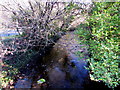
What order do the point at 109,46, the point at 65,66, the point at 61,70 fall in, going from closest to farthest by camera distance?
the point at 109,46
the point at 61,70
the point at 65,66

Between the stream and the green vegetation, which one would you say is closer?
the green vegetation

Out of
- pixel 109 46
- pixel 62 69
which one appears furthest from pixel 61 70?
pixel 109 46

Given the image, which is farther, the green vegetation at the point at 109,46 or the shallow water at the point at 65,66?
the shallow water at the point at 65,66

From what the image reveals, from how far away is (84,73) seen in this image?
386 centimetres

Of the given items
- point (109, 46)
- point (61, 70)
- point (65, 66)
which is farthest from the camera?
point (65, 66)

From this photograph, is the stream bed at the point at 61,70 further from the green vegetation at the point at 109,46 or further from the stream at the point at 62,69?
the green vegetation at the point at 109,46

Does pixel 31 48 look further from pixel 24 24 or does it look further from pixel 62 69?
pixel 62 69

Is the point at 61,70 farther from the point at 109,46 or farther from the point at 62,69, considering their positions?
the point at 109,46

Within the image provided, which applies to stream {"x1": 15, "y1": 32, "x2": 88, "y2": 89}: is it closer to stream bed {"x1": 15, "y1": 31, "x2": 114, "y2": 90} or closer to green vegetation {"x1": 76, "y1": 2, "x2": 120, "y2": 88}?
stream bed {"x1": 15, "y1": 31, "x2": 114, "y2": 90}

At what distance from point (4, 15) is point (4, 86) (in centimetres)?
286

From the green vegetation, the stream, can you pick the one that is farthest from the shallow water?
the green vegetation

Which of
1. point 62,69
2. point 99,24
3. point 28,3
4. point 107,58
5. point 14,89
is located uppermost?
point 28,3

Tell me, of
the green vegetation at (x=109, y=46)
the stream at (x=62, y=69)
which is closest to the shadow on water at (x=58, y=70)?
the stream at (x=62, y=69)

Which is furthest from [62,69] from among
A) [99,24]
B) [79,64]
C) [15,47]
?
[99,24]
